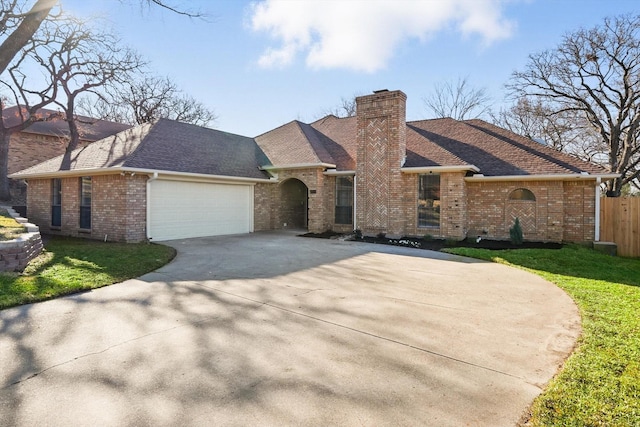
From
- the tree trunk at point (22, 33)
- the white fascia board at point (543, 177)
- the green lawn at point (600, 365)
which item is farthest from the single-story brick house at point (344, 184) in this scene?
the green lawn at point (600, 365)

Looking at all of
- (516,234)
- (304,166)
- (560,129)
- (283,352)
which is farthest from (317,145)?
(560,129)

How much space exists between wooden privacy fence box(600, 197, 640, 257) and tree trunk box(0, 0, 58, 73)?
62.7ft

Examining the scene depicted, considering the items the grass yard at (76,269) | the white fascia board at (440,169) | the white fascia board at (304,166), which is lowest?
the grass yard at (76,269)

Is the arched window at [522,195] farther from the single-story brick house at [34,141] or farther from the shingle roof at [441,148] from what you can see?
the single-story brick house at [34,141]

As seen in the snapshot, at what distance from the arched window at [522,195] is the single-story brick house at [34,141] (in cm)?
2533

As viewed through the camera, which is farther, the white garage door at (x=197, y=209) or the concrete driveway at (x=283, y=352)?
the white garage door at (x=197, y=209)

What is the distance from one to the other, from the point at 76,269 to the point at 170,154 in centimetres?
680

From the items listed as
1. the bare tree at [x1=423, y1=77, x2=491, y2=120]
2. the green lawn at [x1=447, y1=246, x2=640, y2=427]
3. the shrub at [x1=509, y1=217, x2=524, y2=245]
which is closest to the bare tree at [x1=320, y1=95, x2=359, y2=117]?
the bare tree at [x1=423, y1=77, x2=491, y2=120]

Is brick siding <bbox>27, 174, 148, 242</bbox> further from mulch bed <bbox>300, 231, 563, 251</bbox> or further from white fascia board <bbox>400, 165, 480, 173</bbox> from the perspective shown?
white fascia board <bbox>400, 165, 480, 173</bbox>

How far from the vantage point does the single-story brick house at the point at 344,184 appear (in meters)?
12.3

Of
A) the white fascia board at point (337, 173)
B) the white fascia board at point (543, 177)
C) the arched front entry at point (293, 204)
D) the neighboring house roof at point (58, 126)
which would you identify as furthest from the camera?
the neighboring house roof at point (58, 126)

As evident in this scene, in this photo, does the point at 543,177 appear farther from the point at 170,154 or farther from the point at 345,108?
the point at 345,108

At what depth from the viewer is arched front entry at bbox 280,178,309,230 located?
17.2 m

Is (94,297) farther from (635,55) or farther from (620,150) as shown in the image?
(620,150)
